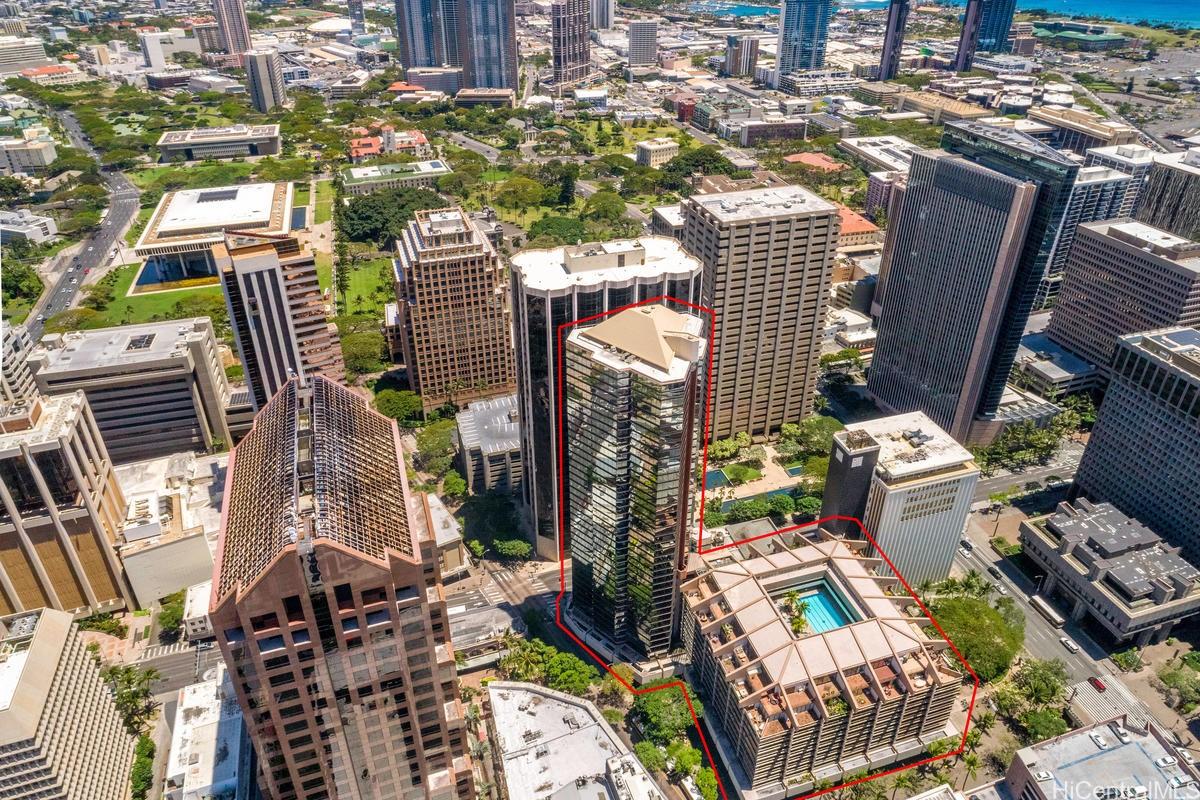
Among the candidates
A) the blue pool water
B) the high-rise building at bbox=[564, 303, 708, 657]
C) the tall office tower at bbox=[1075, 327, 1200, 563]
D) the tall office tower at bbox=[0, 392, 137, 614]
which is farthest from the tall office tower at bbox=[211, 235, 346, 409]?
the tall office tower at bbox=[1075, 327, 1200, 563]

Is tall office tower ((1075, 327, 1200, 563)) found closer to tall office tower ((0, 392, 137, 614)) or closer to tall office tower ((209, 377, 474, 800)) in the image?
tall office tower ((209, 377, 474, 800))

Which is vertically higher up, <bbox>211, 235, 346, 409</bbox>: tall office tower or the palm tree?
<bbox>211, 235, 346, 409</bbox>: tall office tower

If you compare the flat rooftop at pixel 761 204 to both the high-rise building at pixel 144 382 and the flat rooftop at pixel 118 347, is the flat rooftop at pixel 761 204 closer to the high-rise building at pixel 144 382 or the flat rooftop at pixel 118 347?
the high-rise building at pixel 144 382

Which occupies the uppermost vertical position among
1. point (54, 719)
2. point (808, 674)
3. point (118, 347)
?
point (118, 347)

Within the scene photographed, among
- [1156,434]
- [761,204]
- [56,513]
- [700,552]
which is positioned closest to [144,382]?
[56,513]

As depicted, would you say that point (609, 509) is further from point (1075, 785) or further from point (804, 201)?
point (804, 201)

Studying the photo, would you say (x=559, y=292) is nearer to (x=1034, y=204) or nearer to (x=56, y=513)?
(x=56, y=513)

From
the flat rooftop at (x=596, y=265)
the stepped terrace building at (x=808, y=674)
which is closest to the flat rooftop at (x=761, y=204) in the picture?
the flat rooftop at (x=596, y=265)
